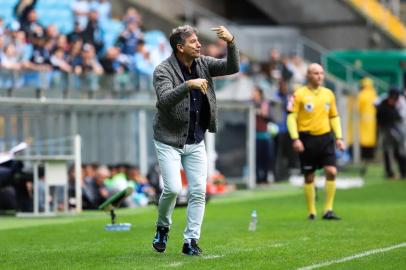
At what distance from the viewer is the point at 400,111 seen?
27875 mm

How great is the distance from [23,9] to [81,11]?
81.9 inches

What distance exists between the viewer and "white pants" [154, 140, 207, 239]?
11.1 metres

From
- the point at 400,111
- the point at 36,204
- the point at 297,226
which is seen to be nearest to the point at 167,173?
the point at 297,226

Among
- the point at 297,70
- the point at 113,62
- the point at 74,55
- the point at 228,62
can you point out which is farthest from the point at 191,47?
the point at 297,70

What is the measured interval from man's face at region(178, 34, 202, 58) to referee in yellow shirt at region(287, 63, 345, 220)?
5.25 metres

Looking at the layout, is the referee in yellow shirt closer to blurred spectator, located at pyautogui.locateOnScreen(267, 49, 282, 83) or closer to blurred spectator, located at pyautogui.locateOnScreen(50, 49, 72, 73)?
blurred spectator, located at pyautogui.locateOnScreen(50, 49, 72, 73)

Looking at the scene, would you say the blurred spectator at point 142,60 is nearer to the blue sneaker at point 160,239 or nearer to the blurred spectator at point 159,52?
the blurred spectator at point 159,52

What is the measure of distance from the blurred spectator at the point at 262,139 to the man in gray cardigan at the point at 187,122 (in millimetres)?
14377

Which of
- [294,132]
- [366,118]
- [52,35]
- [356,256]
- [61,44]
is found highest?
[52,35]

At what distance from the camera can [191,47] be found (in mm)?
11039

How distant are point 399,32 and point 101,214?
23833 millimetres

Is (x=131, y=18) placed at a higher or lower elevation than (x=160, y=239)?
higher

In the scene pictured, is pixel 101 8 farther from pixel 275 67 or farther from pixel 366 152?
pixel 366 152

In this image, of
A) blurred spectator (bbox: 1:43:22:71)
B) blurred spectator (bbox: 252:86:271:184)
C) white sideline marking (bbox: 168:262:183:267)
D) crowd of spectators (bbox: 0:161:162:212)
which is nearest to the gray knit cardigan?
white sideline marking (bbox: 168:262:183:267)
